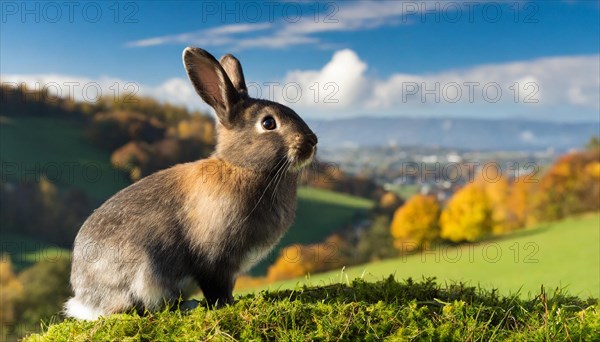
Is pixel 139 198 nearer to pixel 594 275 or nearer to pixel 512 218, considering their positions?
pixel 594 275

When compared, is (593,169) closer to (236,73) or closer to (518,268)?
(518,268)

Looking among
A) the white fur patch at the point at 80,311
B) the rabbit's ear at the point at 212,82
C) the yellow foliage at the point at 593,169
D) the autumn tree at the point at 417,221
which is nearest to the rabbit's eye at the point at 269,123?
the rabbit's ear at the point at 212,82

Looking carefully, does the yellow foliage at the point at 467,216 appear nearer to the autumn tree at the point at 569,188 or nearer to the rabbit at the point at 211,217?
the autumn tree at the point at 569,188

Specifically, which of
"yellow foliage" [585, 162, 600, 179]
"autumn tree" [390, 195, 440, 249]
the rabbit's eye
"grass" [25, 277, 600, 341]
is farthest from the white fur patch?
"yellow foliage" [585, 162, 600, 179]

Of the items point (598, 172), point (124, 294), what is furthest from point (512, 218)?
point (124, 294)

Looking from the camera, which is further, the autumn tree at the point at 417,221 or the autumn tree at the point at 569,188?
the autumn tree at the point at 569,188

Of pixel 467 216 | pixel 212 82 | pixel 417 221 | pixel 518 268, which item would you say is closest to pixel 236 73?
pixel 212 82
